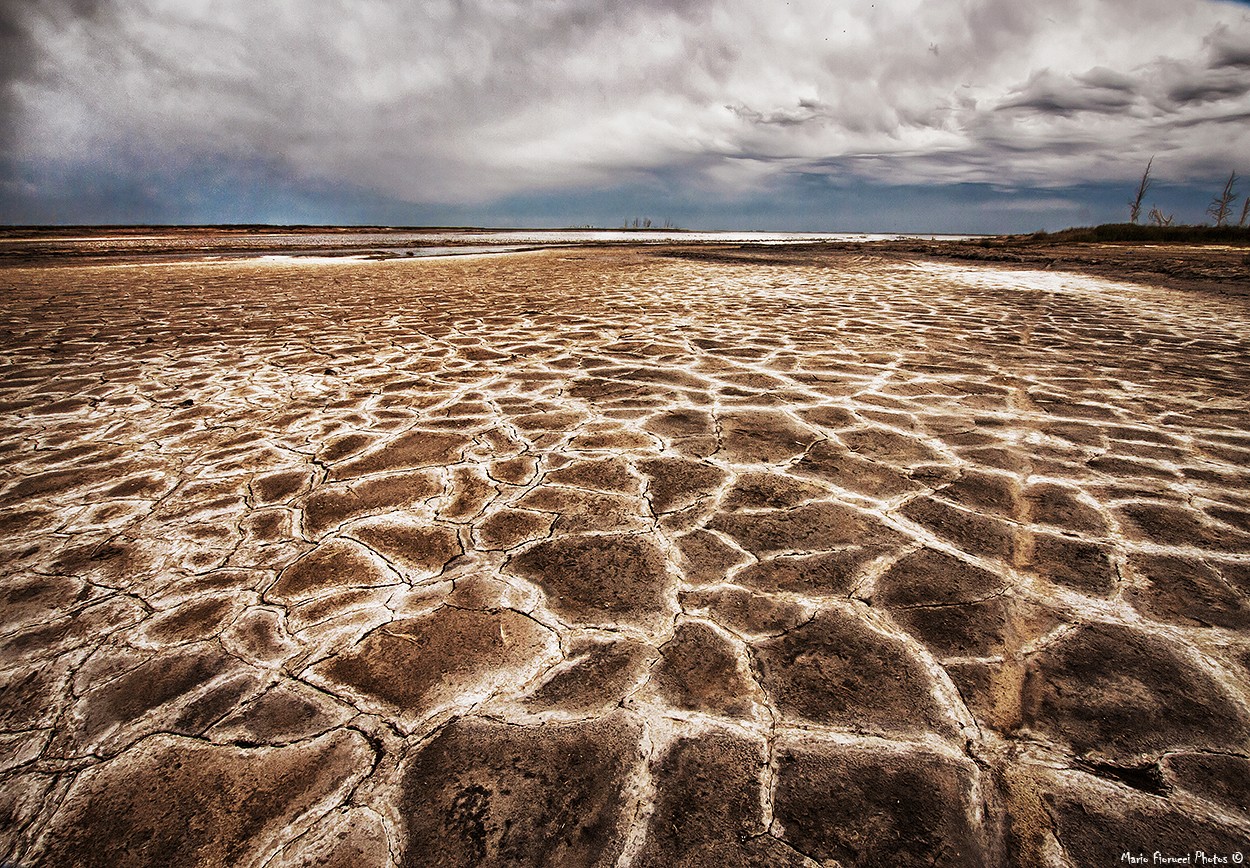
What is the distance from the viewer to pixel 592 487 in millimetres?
2432

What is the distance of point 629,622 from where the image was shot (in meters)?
1.63

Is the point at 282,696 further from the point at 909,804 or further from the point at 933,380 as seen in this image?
the point at 933,380

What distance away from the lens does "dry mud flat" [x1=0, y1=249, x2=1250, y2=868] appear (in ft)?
3.65

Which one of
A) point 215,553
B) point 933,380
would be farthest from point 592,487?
point 933,380

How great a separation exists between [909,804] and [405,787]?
1.08 metres

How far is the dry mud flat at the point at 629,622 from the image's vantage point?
3.65 ft

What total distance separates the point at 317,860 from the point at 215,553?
1426 mm

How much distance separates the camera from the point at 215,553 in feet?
6.66

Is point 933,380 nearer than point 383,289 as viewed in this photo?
Yes

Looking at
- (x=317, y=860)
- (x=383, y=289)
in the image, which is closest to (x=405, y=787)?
(x=317, y=860)

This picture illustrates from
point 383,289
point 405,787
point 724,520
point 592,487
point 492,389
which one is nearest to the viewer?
point 405,787

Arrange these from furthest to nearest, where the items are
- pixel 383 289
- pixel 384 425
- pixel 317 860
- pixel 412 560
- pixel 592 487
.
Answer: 1. pixel 383 289
2. pixel 384 425
3. pixel 592 487
4. pixel 412 560
5. pixel 317 860

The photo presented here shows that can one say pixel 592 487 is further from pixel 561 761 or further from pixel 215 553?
pixel 215 553

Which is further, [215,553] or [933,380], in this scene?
[933,380]
